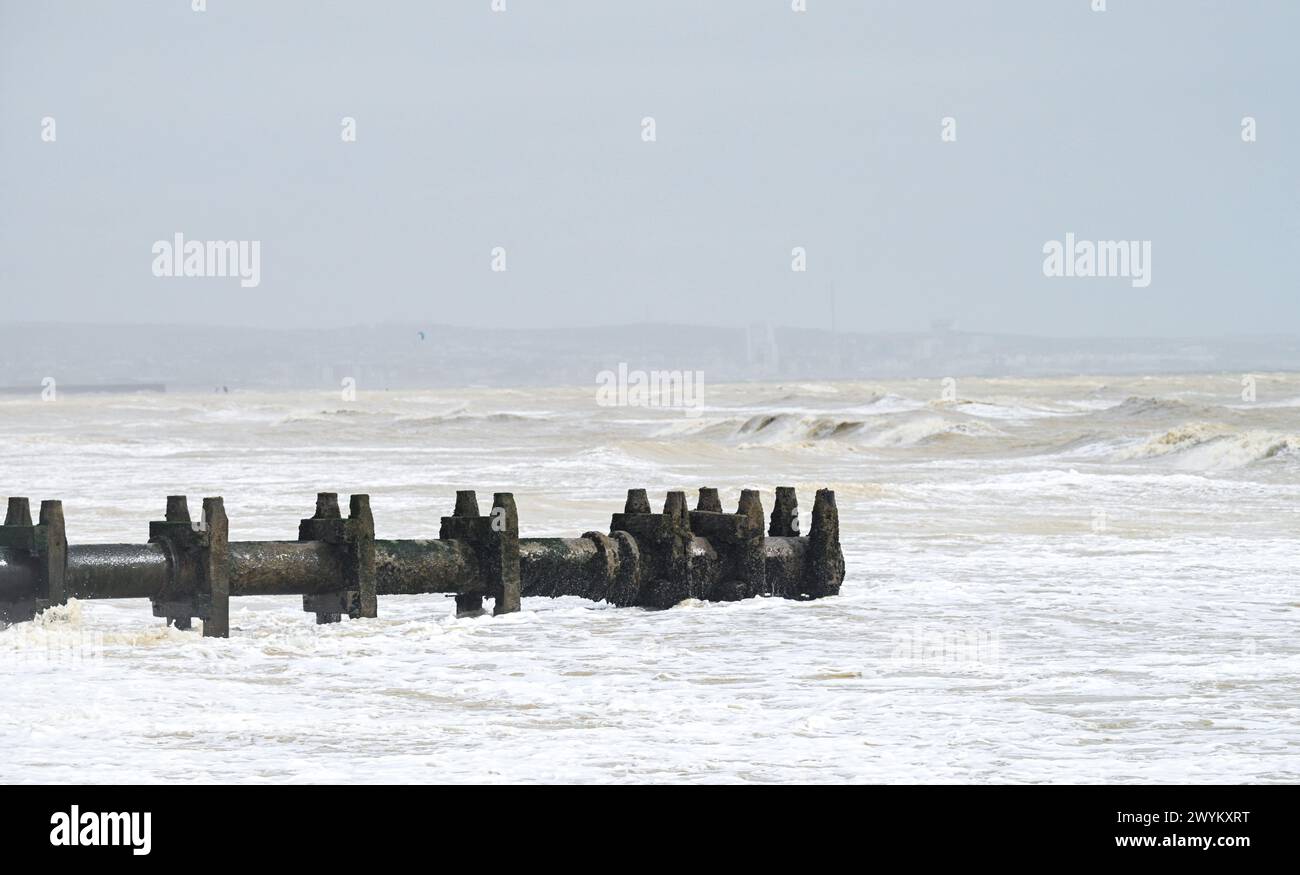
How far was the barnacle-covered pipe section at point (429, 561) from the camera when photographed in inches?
341

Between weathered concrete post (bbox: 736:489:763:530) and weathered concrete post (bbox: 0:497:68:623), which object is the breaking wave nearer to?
weathered concrete post (bbox: 736:489:763:530)

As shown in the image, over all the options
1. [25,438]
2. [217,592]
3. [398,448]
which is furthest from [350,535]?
[25,438]

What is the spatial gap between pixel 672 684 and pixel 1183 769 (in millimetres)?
2472

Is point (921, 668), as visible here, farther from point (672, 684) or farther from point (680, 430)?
point (680, 430)

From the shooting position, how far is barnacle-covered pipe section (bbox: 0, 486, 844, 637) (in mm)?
8656

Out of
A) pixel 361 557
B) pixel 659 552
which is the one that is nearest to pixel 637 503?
pixel 659 552

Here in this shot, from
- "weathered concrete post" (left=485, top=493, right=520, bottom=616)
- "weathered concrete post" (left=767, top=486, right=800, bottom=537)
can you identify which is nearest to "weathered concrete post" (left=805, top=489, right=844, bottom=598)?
"weathered concrete post" (left=767, top=486, right=800, bottom=537)

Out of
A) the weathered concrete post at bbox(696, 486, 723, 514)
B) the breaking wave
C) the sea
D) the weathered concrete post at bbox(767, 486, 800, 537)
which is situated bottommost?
the sea

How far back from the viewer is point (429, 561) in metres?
9.45

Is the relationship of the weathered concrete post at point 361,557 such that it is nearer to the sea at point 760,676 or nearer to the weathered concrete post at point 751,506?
the sea at point 760,676

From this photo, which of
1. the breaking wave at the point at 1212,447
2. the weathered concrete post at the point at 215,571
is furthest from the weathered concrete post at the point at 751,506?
the breaking wave at the point at 1212,447

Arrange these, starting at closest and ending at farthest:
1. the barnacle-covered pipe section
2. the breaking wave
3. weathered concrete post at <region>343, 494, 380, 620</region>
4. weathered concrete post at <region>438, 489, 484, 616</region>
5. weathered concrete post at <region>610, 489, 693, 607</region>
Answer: the barnacle-covered pipe section
weathered concrete post at <region>343, 494, 380, 620</region>
weathered concrete post at <region>438, 489, 484, 616</region>
weathered concrete post at <region>610, 489, 693, 607</region>
the breaking wave
